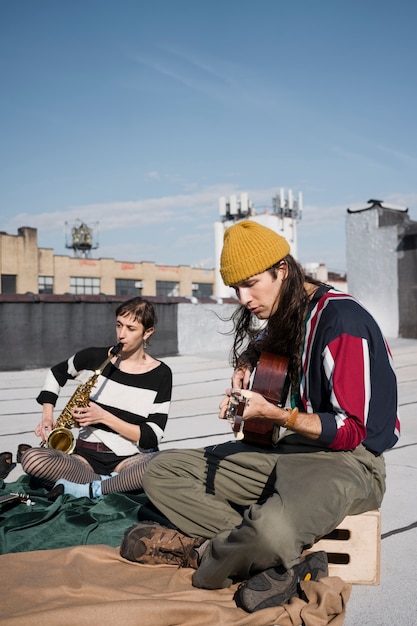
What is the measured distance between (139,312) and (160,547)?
4.38ft

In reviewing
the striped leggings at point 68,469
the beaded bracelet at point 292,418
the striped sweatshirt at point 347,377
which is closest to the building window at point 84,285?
the striped leggings at point 68,469

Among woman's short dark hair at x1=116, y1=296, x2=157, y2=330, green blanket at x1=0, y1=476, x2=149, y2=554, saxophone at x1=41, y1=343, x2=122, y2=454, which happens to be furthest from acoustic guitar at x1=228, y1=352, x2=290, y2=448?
saxophone at x1=41, y1=343, x2=122, y2=454

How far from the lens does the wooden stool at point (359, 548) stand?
2164mm

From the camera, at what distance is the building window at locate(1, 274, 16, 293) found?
160 feet

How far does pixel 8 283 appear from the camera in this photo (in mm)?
49312

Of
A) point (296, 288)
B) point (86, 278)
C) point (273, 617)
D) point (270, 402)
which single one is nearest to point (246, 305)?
point (296, 288)

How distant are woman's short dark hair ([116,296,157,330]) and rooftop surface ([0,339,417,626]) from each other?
3.86ft

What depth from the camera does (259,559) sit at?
1.96 meters

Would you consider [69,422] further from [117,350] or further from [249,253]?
[249,253]

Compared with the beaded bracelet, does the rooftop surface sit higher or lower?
lower

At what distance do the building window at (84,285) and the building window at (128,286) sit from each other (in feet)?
7.22

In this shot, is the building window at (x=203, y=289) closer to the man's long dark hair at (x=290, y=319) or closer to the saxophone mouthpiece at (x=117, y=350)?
the saxophone mouthpiece at (x=117, y=350)

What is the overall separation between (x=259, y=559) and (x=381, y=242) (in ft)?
34.2

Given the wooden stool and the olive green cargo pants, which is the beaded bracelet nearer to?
the olive green cargo pants
